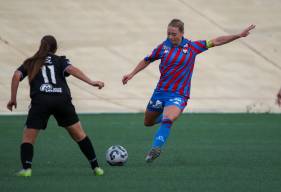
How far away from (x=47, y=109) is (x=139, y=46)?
51.9 feet

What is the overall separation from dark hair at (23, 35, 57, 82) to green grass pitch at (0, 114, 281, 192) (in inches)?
46.7

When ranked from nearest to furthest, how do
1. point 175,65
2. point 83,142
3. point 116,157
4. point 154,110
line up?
1. point 83,142
2. point 116,157
3. point 175,65
4. point 154,110

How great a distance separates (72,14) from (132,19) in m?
1.85

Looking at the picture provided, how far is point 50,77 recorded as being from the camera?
31.2ft

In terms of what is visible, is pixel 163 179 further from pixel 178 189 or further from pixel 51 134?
pixel 51 134

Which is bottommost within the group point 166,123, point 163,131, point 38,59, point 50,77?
point 163,131

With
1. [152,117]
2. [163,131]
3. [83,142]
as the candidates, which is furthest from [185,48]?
[83,142]

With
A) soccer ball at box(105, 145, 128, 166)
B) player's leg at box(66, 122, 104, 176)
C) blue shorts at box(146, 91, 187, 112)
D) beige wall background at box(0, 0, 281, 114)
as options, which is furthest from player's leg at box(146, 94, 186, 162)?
beige wall background at box(0, 0, 281, 114)

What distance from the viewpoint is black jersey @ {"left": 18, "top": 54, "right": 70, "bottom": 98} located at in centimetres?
951

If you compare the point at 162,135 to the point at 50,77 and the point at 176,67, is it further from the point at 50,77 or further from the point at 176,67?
the point at 50,77

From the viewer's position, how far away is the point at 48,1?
26531 millimetres

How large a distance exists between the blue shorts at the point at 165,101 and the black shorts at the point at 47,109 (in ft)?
6.72

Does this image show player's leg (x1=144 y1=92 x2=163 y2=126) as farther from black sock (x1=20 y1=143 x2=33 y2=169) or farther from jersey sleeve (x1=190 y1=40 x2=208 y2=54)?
black sock (x1=20 y1=143 x2=33 y2=169)

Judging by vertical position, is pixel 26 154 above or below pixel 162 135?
below
